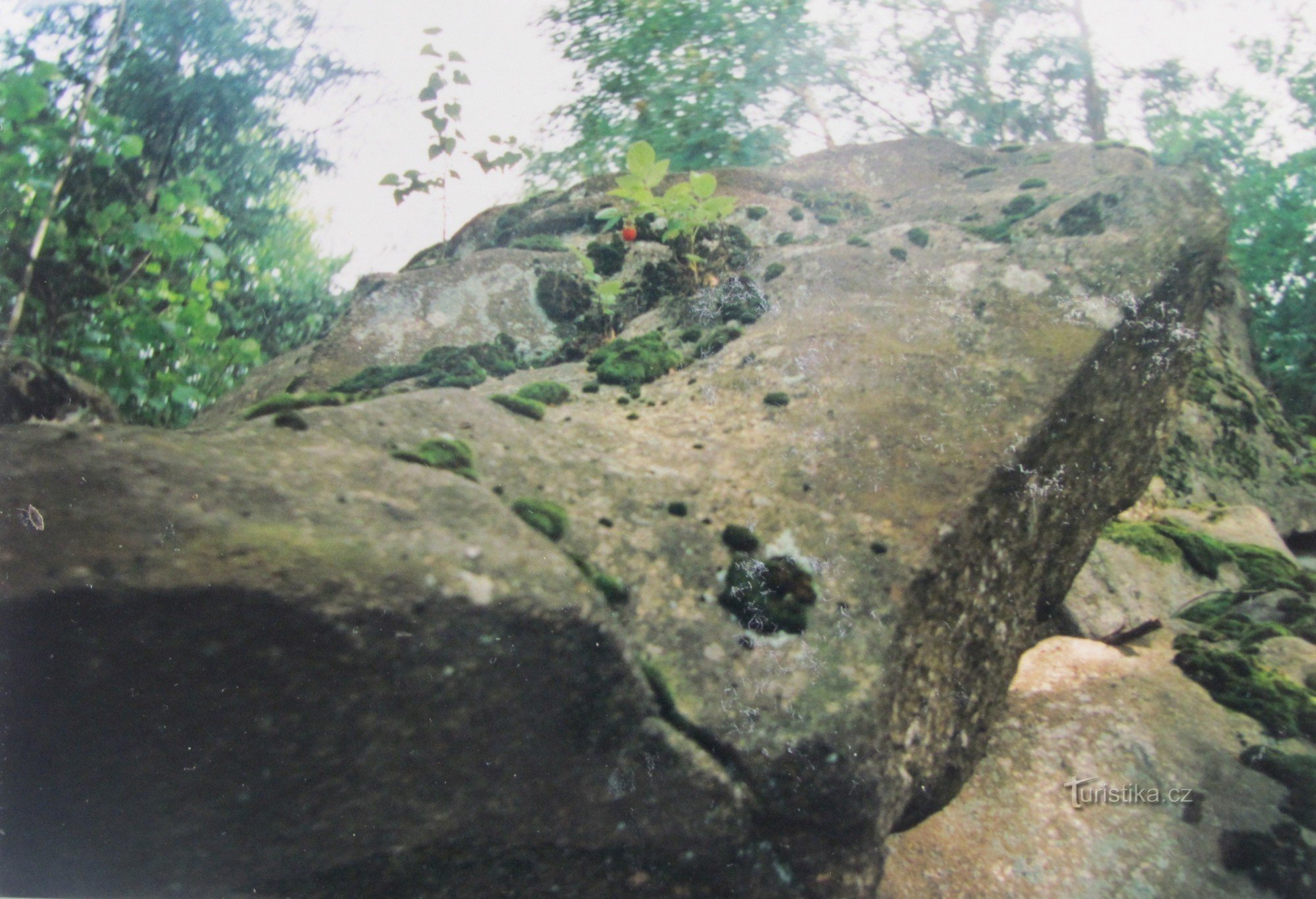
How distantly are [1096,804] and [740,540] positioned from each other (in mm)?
3501

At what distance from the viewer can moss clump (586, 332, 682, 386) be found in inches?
258

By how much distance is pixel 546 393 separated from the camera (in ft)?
19.5

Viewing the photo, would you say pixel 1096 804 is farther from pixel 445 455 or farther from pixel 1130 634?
pixel 445 455

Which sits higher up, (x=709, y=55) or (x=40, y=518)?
(x=709, y=55)

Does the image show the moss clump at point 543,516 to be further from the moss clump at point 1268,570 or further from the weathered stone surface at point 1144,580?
the moss clump at point 1268,570

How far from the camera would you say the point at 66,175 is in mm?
4184

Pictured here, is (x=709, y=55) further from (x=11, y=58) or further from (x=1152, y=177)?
(x=11, y=58)

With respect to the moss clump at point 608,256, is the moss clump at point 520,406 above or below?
below

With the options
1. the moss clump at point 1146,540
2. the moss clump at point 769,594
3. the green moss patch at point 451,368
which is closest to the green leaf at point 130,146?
the green moss patch at point 451,368

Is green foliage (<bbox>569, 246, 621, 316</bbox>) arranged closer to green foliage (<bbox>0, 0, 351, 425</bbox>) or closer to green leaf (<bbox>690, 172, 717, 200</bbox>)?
green leaf (<bbox>690, 172, 717, 200</bbox>)

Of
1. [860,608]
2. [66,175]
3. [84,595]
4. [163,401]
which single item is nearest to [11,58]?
[66,175]

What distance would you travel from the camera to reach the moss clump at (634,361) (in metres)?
6.56

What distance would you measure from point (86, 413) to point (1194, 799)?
7794mm

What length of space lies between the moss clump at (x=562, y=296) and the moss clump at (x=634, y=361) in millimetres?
1024
